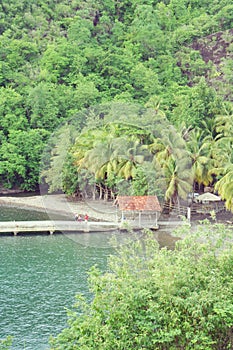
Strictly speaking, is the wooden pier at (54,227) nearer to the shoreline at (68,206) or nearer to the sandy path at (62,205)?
the shoreline at (68,206)

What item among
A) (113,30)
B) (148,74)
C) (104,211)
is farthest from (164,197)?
(113,30)

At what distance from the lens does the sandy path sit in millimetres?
35094

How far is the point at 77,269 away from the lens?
82.8ft

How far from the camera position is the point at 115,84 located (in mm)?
55844

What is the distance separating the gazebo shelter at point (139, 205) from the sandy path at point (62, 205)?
6.80 feet

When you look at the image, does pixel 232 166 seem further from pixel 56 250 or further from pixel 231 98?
pixel 231 98

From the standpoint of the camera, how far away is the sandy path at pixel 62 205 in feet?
115

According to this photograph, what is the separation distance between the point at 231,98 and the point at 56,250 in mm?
28656

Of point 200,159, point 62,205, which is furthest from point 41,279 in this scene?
point 200,159

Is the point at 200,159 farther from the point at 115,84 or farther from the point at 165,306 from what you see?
the point at 165,306

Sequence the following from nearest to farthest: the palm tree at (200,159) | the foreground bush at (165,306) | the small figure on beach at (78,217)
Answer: the foreground bush at (165,306), the small figure on beach at (78,217), the palm tree at (200,159)

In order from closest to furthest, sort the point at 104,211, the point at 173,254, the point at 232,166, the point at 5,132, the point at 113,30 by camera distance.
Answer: the point at 173,254, the point at 232,166, the point at 104,211, the point at 5,132, the point at 113,30

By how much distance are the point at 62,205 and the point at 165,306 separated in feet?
86.1

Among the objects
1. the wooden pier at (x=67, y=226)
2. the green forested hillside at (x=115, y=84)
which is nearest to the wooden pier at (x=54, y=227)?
the wooden pier at (x=67, y=226)
